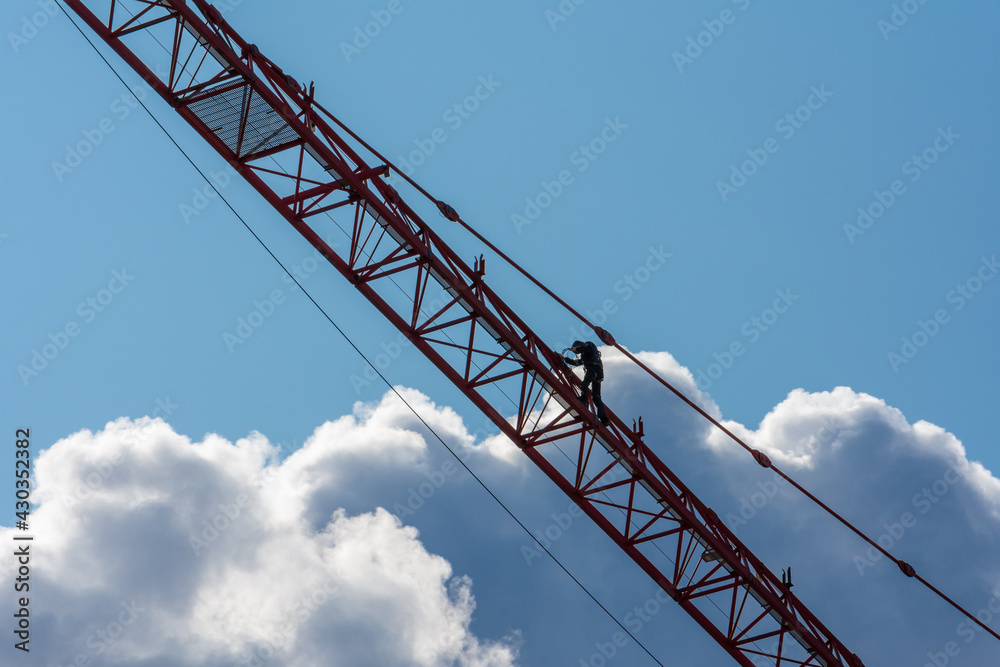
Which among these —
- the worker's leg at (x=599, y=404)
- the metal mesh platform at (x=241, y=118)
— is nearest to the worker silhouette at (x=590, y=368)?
the worker's leg at (x=599, y=404)

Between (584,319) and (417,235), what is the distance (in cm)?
568

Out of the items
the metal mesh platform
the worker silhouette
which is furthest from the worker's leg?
the metal mesh platform

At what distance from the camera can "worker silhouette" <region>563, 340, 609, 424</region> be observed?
88.7 ft

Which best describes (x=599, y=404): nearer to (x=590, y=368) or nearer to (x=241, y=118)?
(x=590, y=368)

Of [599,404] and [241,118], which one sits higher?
[241,118]

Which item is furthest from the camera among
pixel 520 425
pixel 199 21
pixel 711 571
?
pixel 711 571

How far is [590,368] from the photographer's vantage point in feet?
88.9

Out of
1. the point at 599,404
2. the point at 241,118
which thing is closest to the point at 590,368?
the point at 599,404

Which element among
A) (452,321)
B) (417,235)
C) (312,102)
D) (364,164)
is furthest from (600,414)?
(312,102)

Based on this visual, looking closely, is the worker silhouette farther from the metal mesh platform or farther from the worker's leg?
the metal mesh platform

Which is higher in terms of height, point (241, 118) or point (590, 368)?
point (241, 118)

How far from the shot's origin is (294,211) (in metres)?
25.2

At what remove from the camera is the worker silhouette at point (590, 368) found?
2703cm

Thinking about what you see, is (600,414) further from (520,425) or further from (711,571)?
(711,571)
